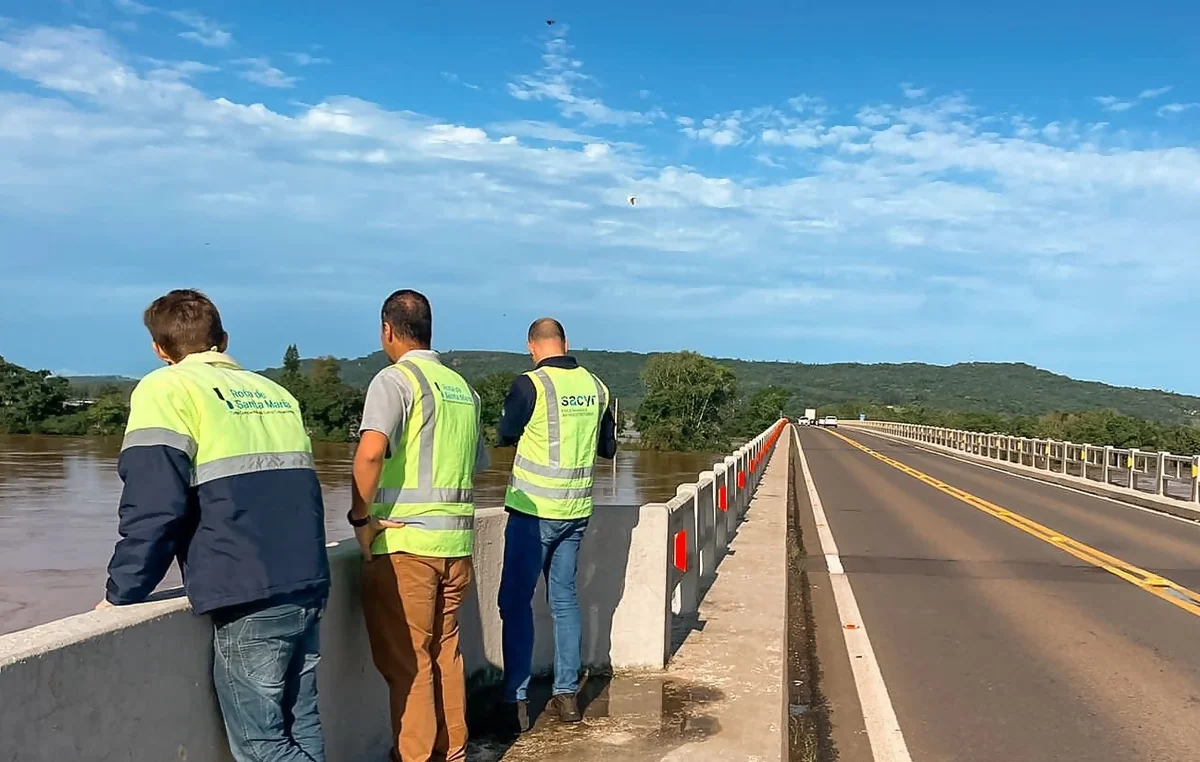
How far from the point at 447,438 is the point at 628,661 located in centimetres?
263

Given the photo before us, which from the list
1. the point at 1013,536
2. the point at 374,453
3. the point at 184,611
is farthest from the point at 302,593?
the point at 1013,536

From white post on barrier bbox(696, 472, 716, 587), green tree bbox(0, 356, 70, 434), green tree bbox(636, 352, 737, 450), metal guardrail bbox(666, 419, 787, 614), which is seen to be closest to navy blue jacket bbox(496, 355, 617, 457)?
metal guardrail bbox(666, 419, 787, 614)

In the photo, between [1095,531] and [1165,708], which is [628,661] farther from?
[1095,531]

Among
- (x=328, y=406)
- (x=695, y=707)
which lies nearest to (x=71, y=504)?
(x=328, y=406)

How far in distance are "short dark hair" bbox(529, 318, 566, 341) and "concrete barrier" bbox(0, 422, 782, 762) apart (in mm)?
913

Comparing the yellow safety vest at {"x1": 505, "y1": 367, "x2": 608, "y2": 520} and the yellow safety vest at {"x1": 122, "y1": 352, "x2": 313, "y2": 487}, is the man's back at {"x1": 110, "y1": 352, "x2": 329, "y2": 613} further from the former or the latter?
the yellow safety vest at {"x1": 505, "y1": 367, "x2": 608, "y2": 520}

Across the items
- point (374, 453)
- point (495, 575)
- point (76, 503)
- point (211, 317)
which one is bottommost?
point (76, 503)

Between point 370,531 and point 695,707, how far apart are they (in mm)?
2402

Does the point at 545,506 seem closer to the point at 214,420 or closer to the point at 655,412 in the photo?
the point at 214,420

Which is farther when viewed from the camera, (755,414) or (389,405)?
(755,414)

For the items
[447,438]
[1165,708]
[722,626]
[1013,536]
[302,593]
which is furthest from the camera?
[1013,536]

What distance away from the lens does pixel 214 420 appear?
3.26 metres

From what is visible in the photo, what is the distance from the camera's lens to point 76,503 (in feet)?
120

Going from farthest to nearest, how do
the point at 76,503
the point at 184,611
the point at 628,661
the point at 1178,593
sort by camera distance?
1. the point at 76,503
2. the point at 1178,593
3. the point at 628,661
4. the point at 184,611
